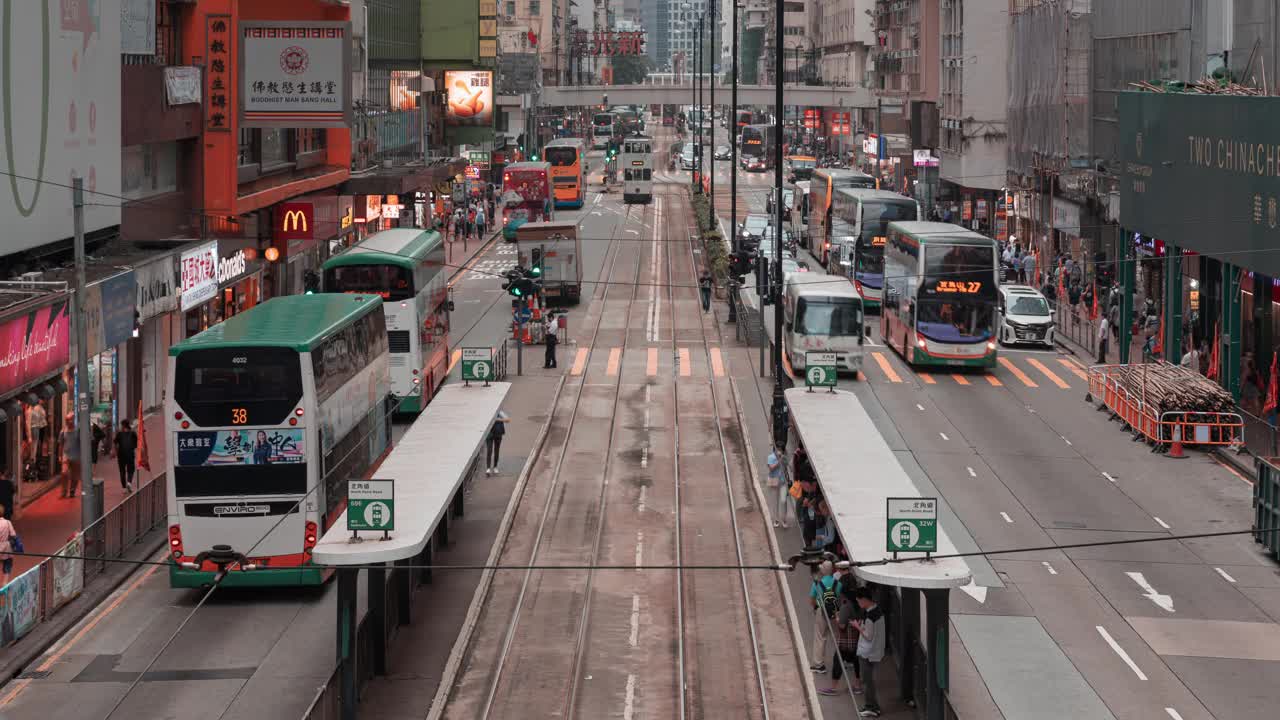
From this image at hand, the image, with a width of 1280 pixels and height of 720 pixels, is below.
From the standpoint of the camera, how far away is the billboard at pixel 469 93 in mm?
92438

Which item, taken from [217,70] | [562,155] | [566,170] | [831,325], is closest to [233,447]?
[217,70]

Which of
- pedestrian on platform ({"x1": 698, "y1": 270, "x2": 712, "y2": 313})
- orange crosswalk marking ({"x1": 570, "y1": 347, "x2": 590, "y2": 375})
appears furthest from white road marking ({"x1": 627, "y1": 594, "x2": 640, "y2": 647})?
pedestrian on platform ({"x1": 698, "y1": 270, "x2": 712, "y2": 313})

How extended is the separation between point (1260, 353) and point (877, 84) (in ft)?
278

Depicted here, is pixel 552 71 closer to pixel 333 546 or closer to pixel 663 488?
pixel 663 488

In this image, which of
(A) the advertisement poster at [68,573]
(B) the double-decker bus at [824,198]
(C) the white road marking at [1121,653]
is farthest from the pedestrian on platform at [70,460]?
(B) the double-decker bus at [824,198]

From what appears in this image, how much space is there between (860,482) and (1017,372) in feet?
87.6

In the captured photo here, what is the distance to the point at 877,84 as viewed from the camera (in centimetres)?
12225

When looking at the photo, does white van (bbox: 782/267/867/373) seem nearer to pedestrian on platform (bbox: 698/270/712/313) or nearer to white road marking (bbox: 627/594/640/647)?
pedestrian on platform (bbox: 698/270/712/313)

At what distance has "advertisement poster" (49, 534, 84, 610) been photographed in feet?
73.8

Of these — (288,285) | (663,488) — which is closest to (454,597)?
(663,488)

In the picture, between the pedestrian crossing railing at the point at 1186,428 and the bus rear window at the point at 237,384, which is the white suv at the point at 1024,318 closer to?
the pedestrian crossing railing at the point at 1186,428

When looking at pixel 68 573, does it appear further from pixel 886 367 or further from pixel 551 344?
pixel 886 367

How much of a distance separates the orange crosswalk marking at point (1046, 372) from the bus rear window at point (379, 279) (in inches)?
736

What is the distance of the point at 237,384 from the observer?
2202cm
